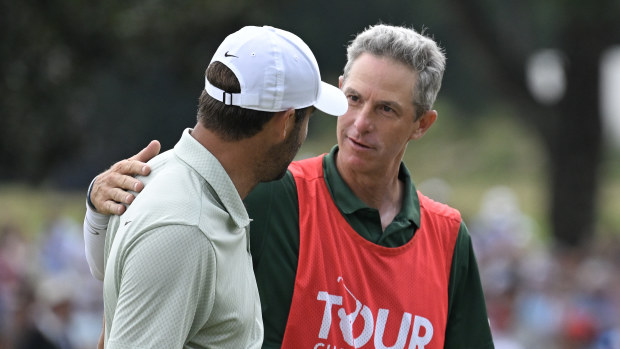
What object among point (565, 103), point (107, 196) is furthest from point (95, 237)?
point (565, 103)

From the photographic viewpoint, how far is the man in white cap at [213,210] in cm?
232

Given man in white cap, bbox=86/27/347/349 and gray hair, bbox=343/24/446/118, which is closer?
man in white cap, bbox=86/27/347/349

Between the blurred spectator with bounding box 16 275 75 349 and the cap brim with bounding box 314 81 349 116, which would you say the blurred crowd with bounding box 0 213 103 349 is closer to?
the blurred spectator with bounding box 16 275 75 349

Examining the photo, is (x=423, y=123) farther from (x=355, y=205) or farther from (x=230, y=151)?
(x=230, y=151)

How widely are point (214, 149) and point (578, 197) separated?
40.4 feet

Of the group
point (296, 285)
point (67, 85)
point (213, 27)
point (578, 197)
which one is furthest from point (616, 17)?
point (296, 285)

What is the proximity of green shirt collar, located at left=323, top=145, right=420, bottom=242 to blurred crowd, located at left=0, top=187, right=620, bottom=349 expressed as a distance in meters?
4.44

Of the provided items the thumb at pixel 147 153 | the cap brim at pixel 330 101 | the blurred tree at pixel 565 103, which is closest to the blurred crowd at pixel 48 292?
the thumb at pixel 147 153

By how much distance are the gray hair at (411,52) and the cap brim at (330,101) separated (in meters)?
0.79

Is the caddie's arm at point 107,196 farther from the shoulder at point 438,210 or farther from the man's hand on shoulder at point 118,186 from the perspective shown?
the shoulder at point 438,210

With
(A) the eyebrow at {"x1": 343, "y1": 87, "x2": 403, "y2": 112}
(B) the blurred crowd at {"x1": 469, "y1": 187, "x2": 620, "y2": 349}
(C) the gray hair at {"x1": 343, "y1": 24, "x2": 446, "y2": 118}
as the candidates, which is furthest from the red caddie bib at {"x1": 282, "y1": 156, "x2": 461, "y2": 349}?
(B) the blurred crowd at {"x1": 469, "y1": 187, "x2": 620, "y2": 349}

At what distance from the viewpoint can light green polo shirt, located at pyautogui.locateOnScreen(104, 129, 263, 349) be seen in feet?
7.59

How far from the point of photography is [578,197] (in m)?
14.2

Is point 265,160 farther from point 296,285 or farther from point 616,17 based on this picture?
point 616,17
